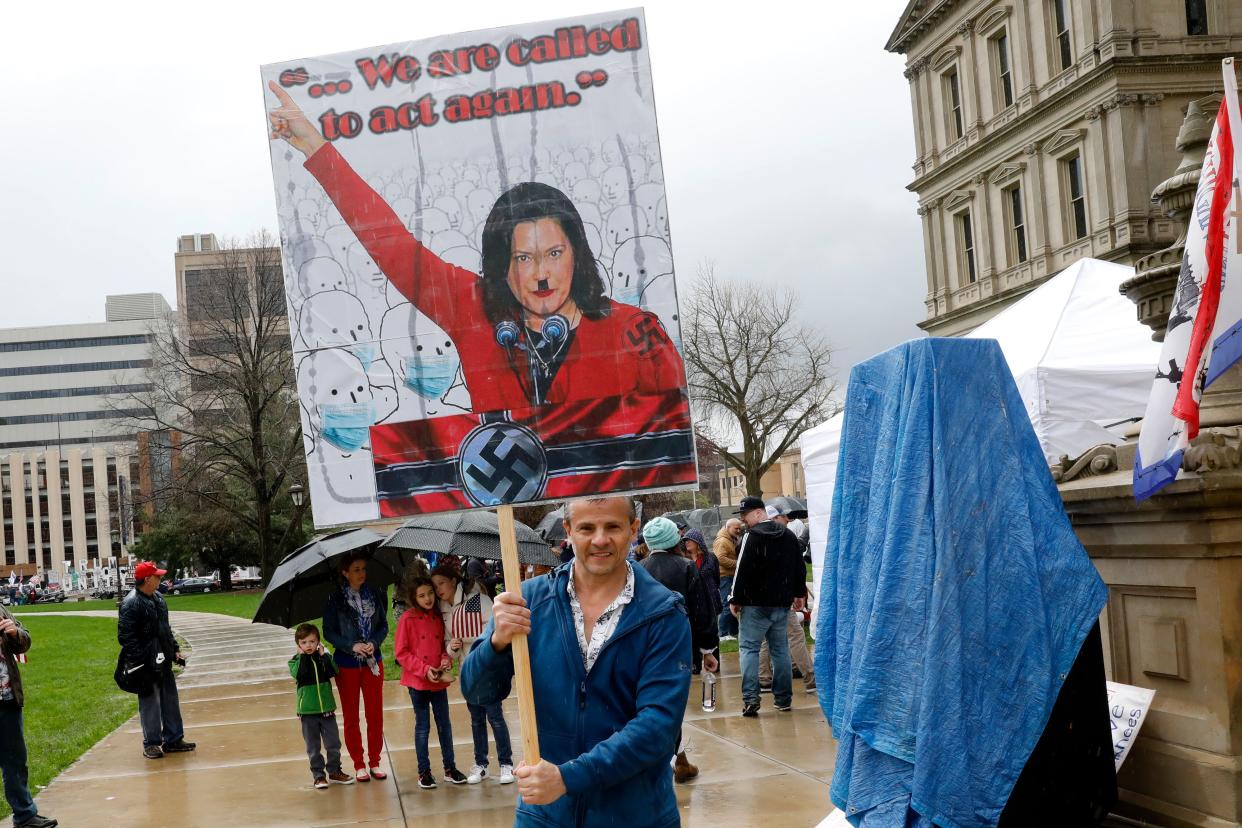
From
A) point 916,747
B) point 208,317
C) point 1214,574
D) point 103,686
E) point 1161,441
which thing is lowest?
point 103,686

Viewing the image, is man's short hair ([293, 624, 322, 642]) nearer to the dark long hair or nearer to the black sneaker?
the black sneaker

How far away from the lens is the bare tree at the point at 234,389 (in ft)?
165

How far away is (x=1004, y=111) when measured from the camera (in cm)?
4228

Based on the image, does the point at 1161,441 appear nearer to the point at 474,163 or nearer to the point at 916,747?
the point at 916,747

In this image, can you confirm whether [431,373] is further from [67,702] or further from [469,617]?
[67,702]

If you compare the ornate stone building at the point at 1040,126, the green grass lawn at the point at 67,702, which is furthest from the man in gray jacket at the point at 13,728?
the ornate stone building at the point at 1040,126

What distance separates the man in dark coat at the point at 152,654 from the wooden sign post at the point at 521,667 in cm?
878

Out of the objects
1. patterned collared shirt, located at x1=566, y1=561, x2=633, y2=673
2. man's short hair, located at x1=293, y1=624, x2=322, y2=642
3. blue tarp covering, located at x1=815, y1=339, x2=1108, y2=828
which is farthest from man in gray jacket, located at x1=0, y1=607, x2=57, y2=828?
blue tarp covering, located at x1=815, y1=339, x2=1108, y2=828

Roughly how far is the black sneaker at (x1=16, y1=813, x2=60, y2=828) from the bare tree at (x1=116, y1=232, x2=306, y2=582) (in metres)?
41.6

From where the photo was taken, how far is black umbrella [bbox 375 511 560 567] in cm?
1083

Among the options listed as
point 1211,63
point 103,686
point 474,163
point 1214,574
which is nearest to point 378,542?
point 474,163

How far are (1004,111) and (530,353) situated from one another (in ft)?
138

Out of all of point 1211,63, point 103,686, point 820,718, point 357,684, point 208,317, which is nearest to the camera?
point 357,684

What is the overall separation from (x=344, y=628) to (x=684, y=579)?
2778 mm
